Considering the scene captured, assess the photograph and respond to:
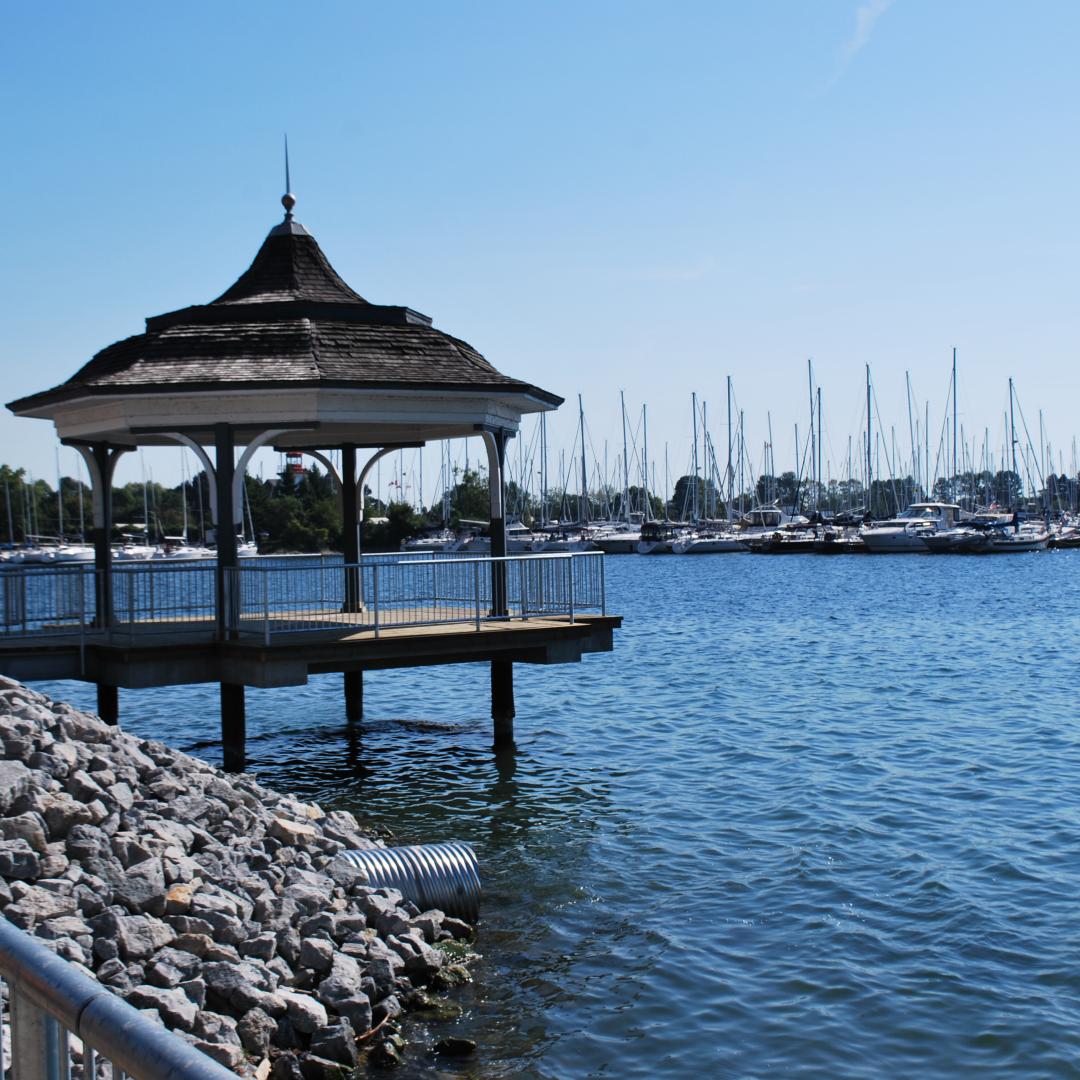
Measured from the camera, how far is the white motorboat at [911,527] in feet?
336

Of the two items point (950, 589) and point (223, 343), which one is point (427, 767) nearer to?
point (223, 343)

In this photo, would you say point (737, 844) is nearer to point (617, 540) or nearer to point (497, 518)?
point (497, 518)

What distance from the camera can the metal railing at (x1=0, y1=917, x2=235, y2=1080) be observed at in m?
2.67

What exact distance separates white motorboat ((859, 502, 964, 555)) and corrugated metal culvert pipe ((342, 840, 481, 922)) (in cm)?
9427

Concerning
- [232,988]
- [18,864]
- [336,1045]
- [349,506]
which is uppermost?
[349,506]

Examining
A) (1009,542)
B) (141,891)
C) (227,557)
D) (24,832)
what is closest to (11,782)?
(24,832)

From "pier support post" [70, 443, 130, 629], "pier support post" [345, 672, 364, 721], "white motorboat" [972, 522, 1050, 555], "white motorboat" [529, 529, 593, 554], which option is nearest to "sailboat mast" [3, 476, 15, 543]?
"white motorboat" [529, 529, 593, 554]

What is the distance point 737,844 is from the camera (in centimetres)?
1508

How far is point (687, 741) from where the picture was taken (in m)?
22.7

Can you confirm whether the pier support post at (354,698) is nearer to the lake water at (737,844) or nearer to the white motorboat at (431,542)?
the lake water at (737,844)

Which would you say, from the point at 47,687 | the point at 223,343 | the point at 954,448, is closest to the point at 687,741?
the point at 223,343

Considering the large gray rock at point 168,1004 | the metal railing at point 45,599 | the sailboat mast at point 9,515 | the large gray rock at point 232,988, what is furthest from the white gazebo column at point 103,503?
the sailboat mast at point 9,515

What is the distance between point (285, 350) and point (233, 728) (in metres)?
5.43

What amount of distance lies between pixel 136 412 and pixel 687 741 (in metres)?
10.8
